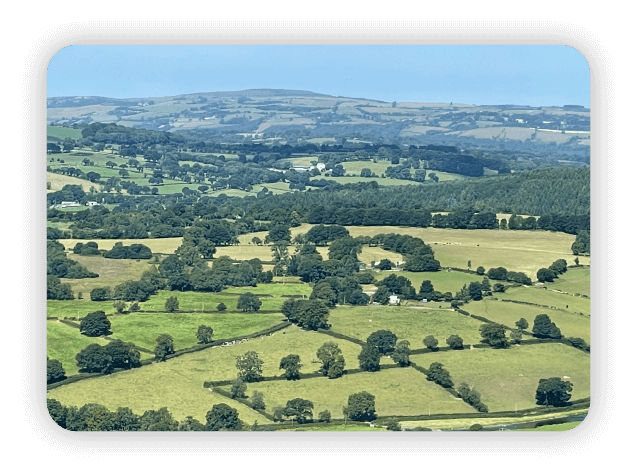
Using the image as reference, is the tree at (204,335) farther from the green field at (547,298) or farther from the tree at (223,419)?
the green field at (547,298)

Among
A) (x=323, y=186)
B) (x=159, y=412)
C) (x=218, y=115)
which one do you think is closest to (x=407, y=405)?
(x=159, y=412)

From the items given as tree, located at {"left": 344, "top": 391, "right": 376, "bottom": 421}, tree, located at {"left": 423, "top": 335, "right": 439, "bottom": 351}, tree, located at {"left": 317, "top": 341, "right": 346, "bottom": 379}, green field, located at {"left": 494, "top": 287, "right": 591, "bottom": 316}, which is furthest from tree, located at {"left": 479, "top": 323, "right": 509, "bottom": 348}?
tree, located at {"left": 344, "top": 391, "right": 376, "bottom": 421}

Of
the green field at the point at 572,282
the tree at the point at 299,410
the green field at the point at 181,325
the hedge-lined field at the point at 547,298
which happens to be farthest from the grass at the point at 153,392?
the green field at the point at 572,282

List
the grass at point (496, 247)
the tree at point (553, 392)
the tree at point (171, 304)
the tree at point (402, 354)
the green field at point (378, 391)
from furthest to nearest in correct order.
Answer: the grass at point (496, 247) → the tree at point (171, 304) → the tree at point (402, 354) → the green field at point (378, 391) → the tree at point (553, 392)

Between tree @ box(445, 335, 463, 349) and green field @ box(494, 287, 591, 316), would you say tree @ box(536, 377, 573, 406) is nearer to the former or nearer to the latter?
tree @ box(445, 335, 463, 349)

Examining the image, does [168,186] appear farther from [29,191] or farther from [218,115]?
[29,191]
